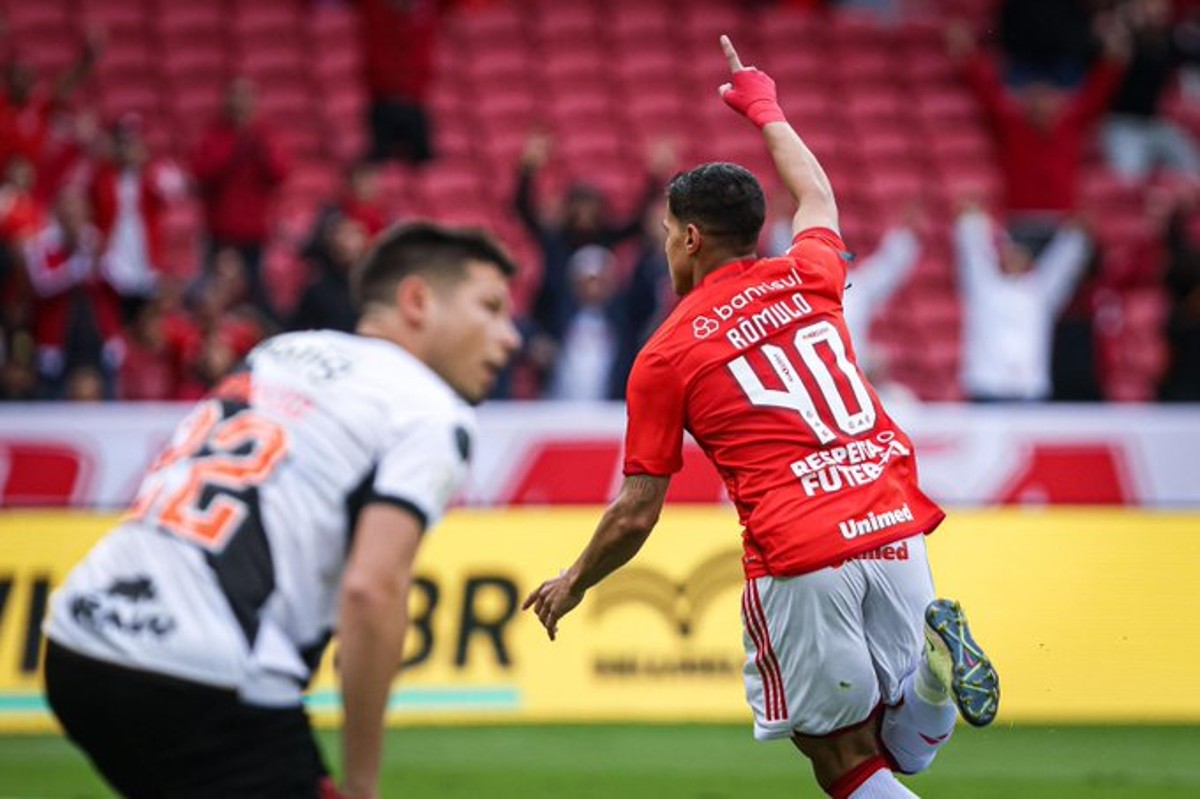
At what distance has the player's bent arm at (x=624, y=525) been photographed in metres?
5.57

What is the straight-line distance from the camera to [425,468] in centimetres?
368

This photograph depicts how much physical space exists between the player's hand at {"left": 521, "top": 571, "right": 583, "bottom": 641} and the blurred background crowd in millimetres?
7617

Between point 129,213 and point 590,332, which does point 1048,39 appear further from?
point 129,213

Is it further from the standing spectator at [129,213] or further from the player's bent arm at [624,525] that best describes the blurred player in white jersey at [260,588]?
the standing spectator at [129,213]

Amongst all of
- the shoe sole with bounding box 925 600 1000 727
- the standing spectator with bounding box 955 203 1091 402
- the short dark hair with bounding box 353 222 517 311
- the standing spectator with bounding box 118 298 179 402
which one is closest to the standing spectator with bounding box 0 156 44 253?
the standing spectator with bounding box 118 298 179 402

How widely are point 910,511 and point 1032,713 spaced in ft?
15.4

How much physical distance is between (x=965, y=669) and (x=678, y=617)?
4.92 metres

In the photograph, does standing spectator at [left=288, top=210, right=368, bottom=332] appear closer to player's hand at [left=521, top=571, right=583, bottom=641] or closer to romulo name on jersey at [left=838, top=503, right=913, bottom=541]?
player's hand at [left=521, top=571, right=583, bottom=641]

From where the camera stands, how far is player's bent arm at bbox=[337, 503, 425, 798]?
3523mm

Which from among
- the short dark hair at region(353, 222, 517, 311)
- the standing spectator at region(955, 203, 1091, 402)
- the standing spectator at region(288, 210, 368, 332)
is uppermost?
the short dark hair at region(353, 222, 517, 311)

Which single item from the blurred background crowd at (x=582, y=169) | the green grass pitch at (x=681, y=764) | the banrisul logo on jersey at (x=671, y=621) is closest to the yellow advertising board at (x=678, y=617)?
the banrisul logo on jersey at (x=671, y=621)

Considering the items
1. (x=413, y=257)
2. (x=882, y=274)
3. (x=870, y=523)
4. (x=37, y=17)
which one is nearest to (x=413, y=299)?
(x=413, y=257)

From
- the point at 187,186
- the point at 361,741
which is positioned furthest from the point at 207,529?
the point at 187,186

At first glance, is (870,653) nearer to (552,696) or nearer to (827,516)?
(827,516)
